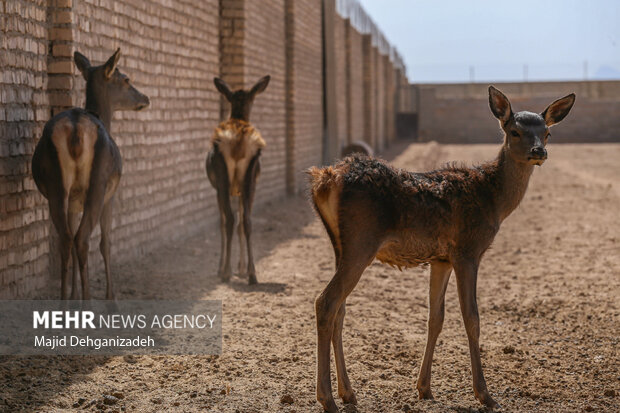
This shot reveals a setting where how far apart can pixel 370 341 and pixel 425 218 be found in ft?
6.42

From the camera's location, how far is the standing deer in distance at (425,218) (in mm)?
4422

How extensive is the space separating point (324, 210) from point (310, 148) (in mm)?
13733

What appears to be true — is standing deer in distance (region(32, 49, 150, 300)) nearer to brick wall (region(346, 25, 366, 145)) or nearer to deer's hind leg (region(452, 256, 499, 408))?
deer's hind leg (region(452, 256, 499, 408))

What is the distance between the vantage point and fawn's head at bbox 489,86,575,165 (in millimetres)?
4711

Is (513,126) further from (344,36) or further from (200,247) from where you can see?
(344,36)

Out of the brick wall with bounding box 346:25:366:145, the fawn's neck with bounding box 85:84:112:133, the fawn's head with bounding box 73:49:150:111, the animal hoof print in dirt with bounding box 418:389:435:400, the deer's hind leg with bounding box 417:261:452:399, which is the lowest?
the animal hoof print in dirt with bounding box 418:389:435:400

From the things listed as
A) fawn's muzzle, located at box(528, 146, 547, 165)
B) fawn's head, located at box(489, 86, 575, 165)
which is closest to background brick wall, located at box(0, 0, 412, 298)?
fawn's head, located at box(489, 86, 575, 165)

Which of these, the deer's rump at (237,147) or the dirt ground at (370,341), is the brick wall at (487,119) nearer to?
the dirt ground at (370,341)

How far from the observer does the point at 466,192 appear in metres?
4.77

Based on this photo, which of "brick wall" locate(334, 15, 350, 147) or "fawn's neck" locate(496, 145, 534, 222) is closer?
"fawn's neck" locate(496, 145, 534, 222)

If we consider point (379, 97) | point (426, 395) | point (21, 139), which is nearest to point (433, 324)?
point (426, 395)

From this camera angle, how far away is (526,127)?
481 centimetres

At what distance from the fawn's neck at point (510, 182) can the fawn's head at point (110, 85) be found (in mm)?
3546

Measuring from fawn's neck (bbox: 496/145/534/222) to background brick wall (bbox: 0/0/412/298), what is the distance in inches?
155
